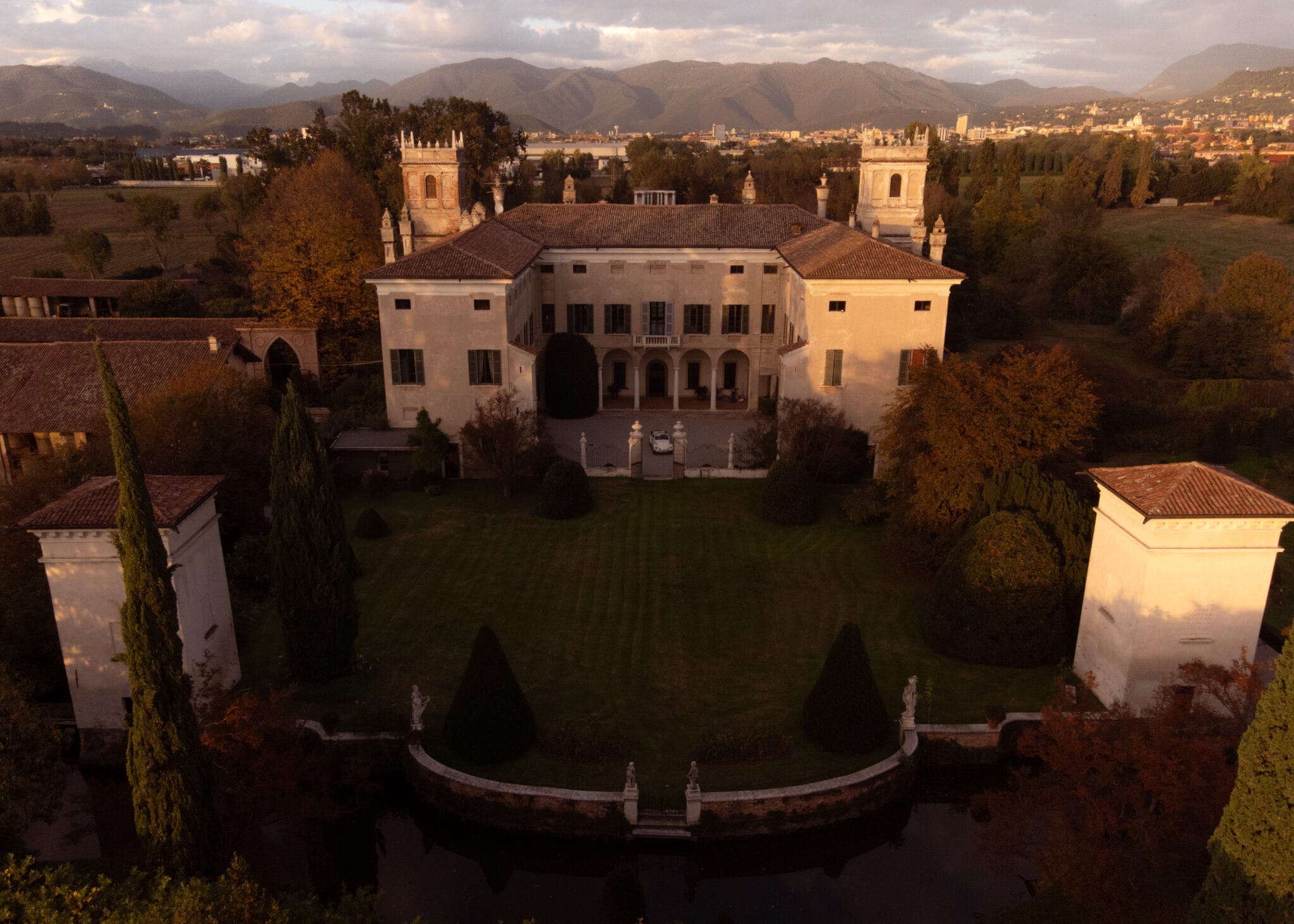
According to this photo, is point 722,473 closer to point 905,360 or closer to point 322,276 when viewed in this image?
point 905,360

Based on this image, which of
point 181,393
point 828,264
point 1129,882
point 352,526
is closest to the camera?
point 1129,882

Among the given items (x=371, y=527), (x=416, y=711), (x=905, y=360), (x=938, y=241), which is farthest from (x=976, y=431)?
(x=371, y=527)

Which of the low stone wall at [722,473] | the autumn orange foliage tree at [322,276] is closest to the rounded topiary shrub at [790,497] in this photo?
the low stone wall at [722,473]

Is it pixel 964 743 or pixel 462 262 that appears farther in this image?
pixel 462 262

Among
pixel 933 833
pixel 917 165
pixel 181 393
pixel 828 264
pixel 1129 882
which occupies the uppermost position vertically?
pixel 917 165

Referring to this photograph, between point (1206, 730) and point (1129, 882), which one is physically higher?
point (1206, 730)

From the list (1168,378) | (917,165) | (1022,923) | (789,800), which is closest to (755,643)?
(789,800)

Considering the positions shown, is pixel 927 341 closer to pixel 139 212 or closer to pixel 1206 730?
pixel 1206 730

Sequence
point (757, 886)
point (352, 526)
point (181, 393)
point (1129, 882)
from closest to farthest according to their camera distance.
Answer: point (1129, 882)
point (757, 886)
point (181, 393)
point (352, 526)
